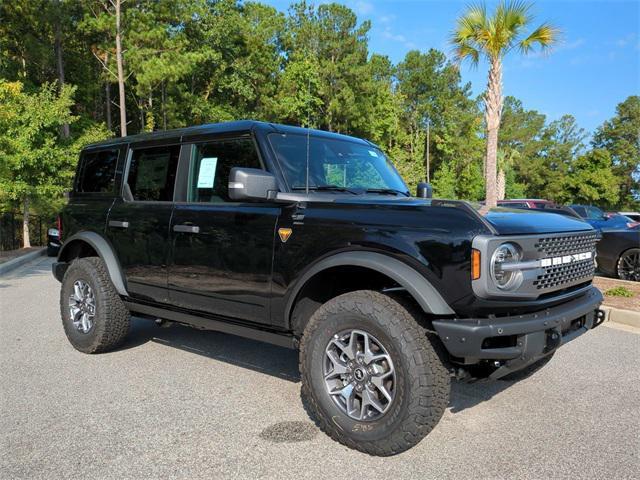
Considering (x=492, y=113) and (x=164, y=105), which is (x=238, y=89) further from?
(x=492, y=113)

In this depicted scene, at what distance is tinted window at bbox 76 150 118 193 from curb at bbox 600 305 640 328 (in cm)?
567

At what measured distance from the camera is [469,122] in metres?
59.4

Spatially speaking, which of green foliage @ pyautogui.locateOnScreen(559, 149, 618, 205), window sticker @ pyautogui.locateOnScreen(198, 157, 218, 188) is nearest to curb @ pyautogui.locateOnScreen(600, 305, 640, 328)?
window sticker @ pyautogui.locateOnScreen(198, 157, 218, 188)

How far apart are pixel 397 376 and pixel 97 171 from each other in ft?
12.5

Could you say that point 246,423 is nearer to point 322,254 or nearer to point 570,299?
point 322,254

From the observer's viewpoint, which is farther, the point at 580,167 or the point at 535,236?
the point at 580,167

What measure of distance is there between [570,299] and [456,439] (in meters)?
1.16

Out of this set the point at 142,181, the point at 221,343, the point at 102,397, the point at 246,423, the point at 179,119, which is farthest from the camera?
the point at 179,119

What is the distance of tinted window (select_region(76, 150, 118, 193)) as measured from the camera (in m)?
5.14

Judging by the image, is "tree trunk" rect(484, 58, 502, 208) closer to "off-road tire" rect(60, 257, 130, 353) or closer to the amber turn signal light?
"off-road tire" rect(60, 257, 130, 353)

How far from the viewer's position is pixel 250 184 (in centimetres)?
339

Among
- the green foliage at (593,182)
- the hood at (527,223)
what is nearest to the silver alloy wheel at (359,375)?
the hood at (527,223)

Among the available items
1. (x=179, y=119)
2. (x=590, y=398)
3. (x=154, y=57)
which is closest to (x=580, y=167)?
(x=179, y=119)

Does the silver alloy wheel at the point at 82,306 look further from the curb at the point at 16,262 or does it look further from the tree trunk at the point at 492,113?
the tree trunk at the point at 492,113
